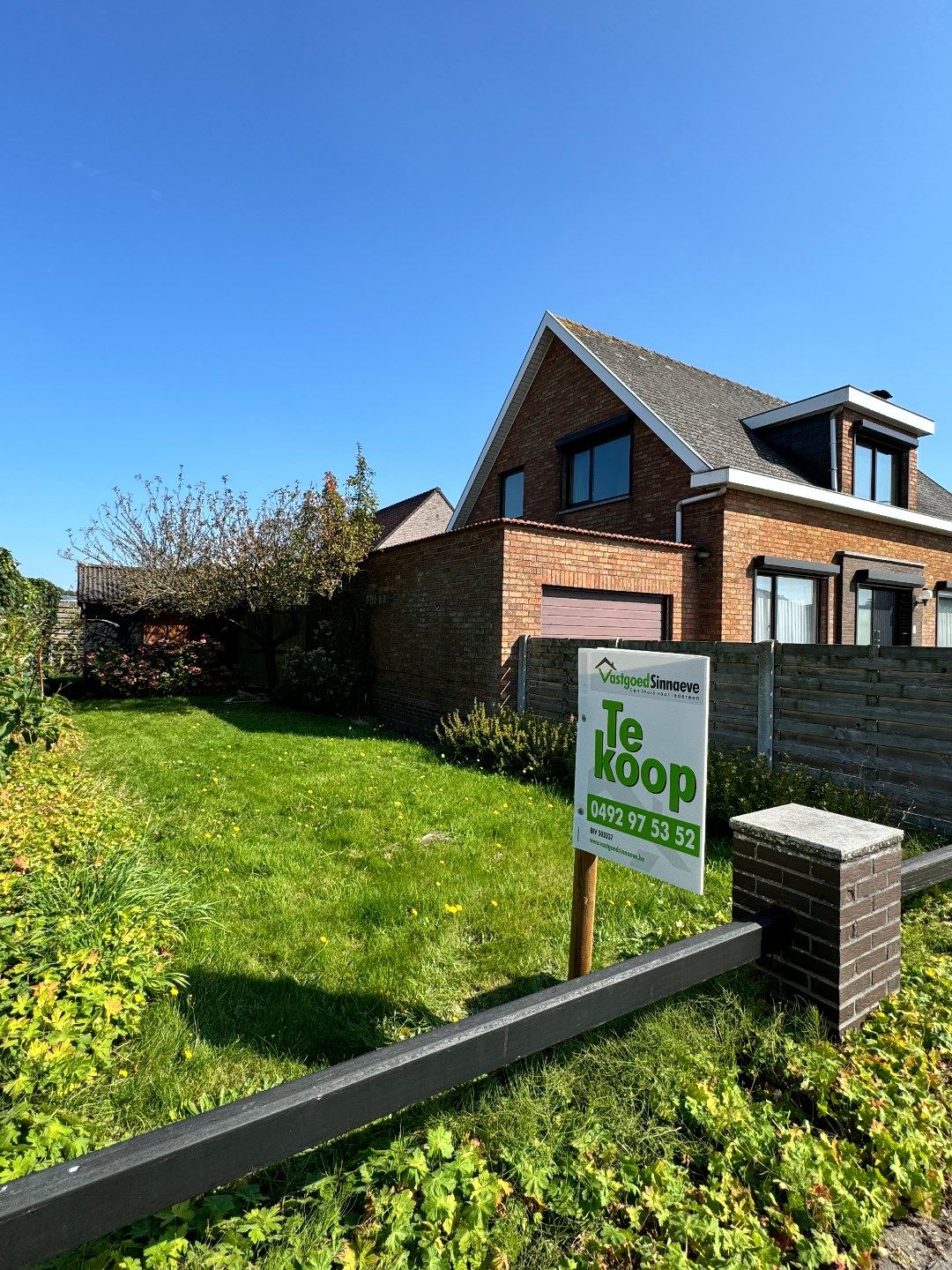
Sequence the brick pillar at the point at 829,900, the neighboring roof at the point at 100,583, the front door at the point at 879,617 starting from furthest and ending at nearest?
the neighboring roof at the point at 100,583 < the front door at the point at 879,617 < the brick pillar at the point at 829,900

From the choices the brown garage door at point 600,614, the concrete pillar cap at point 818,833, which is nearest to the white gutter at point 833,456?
the brown garage door at point 600,614

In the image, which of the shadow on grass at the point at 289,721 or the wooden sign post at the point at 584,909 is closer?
the wooden sign post at the point at 584,909

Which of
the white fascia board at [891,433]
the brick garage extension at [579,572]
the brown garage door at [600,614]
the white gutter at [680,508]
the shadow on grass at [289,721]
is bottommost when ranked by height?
the shadow on grass at [289,721]

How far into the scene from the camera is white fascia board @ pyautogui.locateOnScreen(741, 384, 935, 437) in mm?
12648

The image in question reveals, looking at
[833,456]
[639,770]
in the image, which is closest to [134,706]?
[639,770]

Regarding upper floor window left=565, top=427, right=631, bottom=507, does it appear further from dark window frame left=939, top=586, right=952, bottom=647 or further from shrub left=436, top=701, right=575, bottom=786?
dark window frame left=939, top=586, right=952, bottom=647

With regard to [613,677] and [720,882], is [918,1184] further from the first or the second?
[720,882]

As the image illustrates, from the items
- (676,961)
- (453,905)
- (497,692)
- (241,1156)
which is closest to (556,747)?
(497,692)

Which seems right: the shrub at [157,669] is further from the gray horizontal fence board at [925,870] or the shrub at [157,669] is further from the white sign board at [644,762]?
the gray horizontal fence board at [925,870]

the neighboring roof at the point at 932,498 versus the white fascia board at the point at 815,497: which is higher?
the neighboring roof at the point at 932,498

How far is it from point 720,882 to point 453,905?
195cm

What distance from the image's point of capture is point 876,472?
1421 centimetres

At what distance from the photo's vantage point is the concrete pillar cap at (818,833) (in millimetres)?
2679

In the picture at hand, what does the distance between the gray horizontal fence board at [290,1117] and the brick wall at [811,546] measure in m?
9.63
